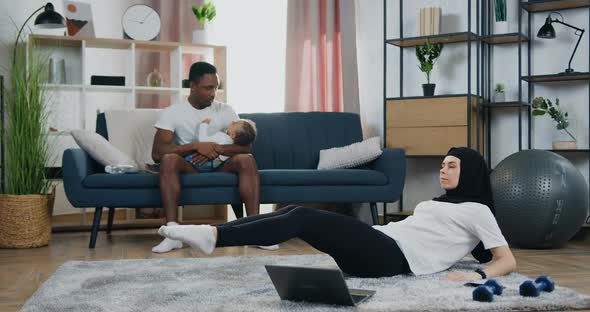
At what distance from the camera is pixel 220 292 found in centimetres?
235

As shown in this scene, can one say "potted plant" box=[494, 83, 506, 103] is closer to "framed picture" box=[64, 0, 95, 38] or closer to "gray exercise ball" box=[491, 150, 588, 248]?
"gray exercise ball" box=[491, 150, 588, 248]

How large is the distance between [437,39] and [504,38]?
463 millimetres

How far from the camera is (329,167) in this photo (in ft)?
14.5

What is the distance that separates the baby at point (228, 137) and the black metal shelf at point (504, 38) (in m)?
1.82

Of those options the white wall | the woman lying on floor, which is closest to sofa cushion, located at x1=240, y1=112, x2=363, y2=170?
the white wall

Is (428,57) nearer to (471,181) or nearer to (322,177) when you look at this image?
(322,177)

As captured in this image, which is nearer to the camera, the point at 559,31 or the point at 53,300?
the point at 53,300

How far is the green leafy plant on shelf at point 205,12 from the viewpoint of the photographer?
542cm

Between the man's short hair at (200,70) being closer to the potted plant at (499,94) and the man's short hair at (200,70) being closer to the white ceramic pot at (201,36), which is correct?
the white ceramic pot at (201,36)

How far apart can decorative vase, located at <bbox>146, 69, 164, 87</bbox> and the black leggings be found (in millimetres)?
3269

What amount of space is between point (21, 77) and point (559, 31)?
3.34 metres

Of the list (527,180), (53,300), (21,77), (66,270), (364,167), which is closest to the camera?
(53,300)

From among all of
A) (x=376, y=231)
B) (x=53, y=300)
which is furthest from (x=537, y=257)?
(x=53, y=300)

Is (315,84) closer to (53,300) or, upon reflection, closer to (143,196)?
(143,196)
